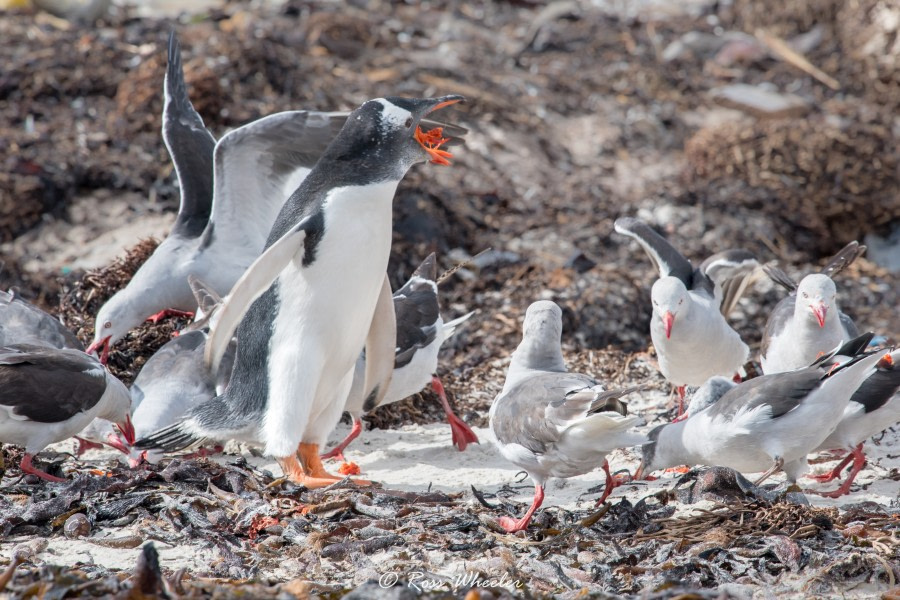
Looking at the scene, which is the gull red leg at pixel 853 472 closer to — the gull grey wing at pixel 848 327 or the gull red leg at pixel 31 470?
the gull grey wing at pixel 848 327

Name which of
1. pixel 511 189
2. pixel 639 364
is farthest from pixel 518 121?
pixel 639 364

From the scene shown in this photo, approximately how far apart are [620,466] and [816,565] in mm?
1728

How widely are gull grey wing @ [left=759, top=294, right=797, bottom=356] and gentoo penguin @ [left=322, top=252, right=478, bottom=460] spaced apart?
1847 mm

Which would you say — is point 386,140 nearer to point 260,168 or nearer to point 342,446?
point 342,446

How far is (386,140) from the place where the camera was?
16.3 ft

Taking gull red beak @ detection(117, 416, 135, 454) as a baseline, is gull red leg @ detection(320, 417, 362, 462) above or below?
below

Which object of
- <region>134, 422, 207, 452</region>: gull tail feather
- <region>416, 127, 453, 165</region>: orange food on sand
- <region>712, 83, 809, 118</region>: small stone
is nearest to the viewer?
<region>416, 127, 453, 165</region>: orange food on sand

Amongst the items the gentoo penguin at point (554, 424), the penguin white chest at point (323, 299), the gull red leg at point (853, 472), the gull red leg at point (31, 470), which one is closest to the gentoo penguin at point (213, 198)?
the gull red leg at point (31, 470)

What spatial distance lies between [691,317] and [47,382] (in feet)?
11.5

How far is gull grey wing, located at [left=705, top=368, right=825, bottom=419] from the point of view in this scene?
473cm

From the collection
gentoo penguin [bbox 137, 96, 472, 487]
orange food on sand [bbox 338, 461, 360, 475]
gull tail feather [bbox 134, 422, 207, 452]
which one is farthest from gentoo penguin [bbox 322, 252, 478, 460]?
gull tail feather [bbox 134, 422, 207, 452]

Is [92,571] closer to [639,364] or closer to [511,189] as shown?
[639,364]

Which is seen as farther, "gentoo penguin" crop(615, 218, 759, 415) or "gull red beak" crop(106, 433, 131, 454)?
"gentoo penguin" crop(615, 218, 759, 415)

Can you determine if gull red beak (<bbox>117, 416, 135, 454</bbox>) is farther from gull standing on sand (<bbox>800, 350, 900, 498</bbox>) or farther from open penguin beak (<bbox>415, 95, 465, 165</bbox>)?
gull standing on sand (<bbox>800, 350, 900, 498</bbox>)
